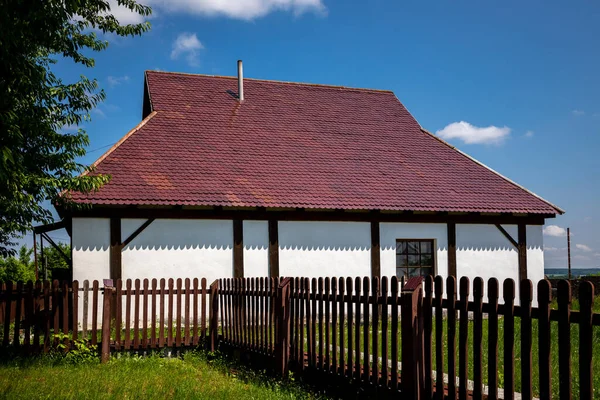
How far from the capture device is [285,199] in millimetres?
14492

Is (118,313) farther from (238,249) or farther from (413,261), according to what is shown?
(413,261)

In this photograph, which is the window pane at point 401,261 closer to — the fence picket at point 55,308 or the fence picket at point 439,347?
the fence picket at point 55,308

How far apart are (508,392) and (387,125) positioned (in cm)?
1566

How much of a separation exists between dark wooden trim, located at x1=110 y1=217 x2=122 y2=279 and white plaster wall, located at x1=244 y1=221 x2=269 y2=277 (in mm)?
2868

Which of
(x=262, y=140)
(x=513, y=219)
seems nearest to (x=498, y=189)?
(x=513, y=219)

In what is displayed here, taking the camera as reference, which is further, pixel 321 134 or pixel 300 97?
pixel 300 97

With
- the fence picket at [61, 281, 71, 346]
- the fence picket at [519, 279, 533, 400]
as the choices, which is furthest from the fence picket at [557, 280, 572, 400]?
the fence picket at [61, 281, 71, 346]

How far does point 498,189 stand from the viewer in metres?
17.4

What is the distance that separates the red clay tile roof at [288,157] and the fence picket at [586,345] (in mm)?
10334

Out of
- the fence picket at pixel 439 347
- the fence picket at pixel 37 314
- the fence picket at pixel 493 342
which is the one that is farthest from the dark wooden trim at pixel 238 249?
the fence picket at pixel 493 342

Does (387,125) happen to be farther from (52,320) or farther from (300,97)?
(52,320)

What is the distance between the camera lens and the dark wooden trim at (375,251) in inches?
605

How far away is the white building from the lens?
1352 centimetres

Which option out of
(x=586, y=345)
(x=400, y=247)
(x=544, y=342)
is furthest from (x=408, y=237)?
(x=586, y=345)
